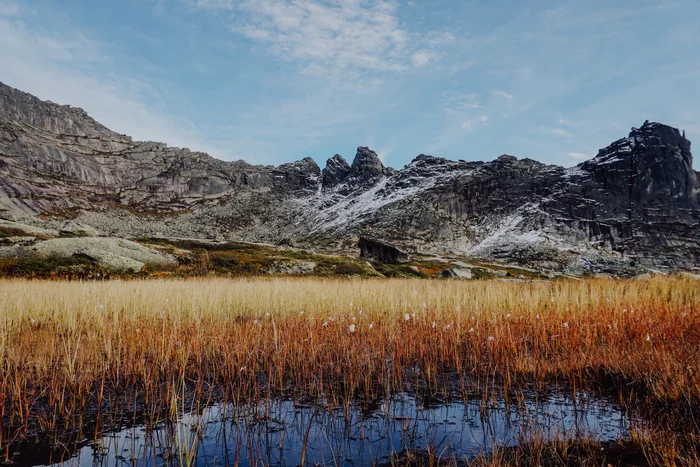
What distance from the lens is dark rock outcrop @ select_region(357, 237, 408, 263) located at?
49.0m

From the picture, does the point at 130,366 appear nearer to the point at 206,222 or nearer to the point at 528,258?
the point at 528,258

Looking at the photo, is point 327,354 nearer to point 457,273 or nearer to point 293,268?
point 293,268

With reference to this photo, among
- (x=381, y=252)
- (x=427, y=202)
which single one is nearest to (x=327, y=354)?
(x=381, y=252)

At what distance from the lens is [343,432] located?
371 centimetres

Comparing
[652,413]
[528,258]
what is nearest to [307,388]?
[652,413]

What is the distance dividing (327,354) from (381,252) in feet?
143

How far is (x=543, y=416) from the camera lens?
401cm

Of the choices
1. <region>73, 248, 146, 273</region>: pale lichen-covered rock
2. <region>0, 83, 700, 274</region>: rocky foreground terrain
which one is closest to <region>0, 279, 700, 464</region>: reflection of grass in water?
<region>73, 248, 146, 273</region>: pale lichen-covered rock

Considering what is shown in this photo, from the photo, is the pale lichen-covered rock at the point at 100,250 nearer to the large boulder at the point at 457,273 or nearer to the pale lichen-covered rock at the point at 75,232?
the pale lichen-covered rock at the point at 75,232

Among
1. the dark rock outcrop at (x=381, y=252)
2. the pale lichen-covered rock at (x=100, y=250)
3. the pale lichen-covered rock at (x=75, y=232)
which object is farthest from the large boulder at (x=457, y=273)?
the pale lichen-covered rock at (x=75, y=232)

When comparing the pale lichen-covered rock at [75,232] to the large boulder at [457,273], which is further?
the pale lichen-covered rock at [75,232]

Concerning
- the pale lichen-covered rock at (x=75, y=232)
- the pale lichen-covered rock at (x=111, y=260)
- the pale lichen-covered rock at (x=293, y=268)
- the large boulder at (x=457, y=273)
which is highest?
the pale lichen-covered rock at (x=75, y=232)

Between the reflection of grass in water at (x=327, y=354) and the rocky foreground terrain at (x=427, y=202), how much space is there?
109154mm

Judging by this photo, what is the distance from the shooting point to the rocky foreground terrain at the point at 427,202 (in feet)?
443
